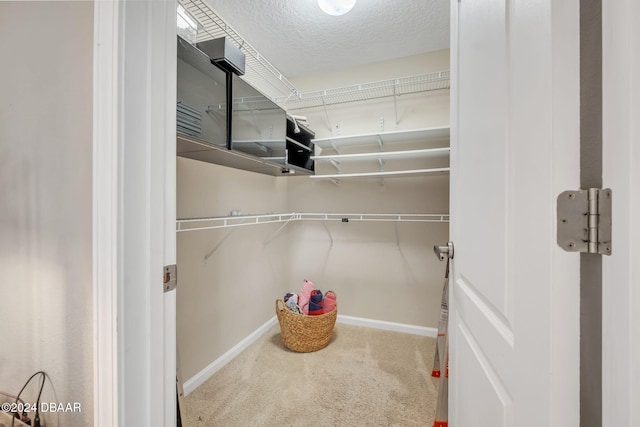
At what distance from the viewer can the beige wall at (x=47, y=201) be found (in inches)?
23.8

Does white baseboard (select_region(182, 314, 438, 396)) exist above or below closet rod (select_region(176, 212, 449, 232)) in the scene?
below

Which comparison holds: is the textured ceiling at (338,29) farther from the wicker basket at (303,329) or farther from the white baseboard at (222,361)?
the white baseboard at (222,361)

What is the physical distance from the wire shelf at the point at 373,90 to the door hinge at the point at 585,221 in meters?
1.85

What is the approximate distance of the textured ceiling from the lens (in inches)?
64.3

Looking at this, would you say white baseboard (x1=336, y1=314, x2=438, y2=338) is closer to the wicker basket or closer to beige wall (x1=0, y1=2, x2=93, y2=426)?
the wicker basket

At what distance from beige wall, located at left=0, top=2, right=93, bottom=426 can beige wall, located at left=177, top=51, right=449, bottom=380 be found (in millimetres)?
796

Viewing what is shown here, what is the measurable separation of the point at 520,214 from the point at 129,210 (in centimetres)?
80

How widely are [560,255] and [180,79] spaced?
1.35m

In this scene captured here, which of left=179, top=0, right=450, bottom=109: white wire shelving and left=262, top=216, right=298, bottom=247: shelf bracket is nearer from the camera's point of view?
left=179, top=0, right=450, bottom=109: white wire shelving

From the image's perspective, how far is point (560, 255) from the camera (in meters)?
0.36

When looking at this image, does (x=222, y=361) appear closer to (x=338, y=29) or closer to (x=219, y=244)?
(x=219, y=244)

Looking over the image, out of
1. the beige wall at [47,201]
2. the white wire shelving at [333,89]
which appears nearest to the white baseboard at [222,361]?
the beige wall at [47,201]
